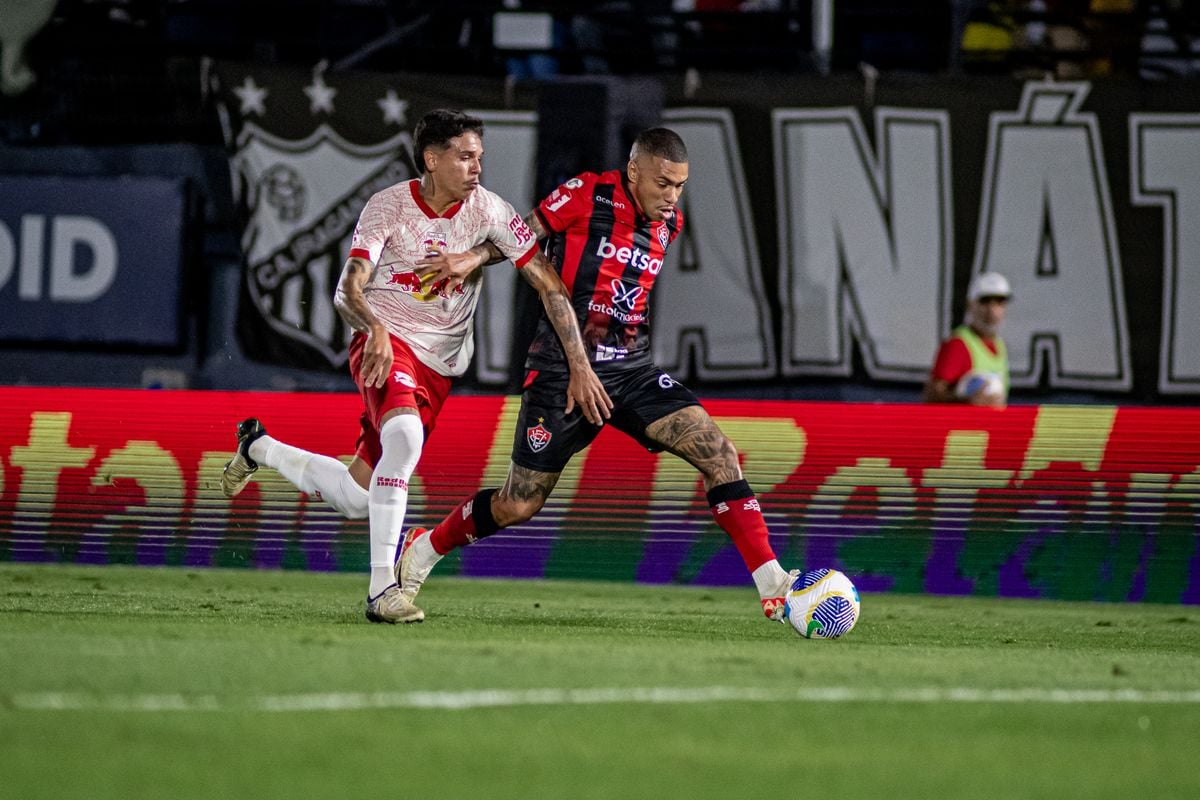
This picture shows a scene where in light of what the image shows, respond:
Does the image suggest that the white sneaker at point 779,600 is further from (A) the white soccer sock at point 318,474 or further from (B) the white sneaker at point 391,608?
(A) the white soccer sock at point 318,474

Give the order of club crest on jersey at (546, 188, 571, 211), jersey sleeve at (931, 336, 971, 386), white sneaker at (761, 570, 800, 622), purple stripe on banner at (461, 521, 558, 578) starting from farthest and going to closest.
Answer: jersey sleeve at (931, 336, 971, 386), purple stripe on banner at (461, 521, 558, 578), club crest on jersey at (546, 188, 571, 211), white sneaker at (761, 570, 800, 622)

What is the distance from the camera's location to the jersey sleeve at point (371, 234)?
725 centimetres

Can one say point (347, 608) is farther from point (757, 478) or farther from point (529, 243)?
point (757, 478)

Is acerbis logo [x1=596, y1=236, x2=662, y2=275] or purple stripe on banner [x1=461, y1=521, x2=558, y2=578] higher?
acerbis logo [x1=596, y1=236, x2=662, y2=275]

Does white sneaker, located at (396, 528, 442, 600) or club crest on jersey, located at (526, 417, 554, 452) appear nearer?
club crest on jersey, located at (526, 417, 554, 452)

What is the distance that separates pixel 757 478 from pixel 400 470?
3698mm

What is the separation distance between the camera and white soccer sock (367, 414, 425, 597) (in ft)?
23.7

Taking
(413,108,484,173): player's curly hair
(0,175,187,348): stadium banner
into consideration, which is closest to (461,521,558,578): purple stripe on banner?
(413,108,484,173): player's curly hair

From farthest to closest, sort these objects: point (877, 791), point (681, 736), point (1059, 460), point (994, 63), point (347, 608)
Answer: point (994, 63)
point (1059, 460)
point (347, 608)
point (681, 736)
point (877, 791)

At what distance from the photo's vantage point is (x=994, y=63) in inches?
581

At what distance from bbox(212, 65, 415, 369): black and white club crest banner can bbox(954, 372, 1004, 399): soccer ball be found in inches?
206

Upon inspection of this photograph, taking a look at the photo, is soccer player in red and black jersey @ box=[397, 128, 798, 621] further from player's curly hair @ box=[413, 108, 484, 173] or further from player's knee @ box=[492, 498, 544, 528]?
player's curly hair @ box=[413, 108, 484, 173]

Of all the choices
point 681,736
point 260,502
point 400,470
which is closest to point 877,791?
point 681,736

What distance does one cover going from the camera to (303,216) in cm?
1429
